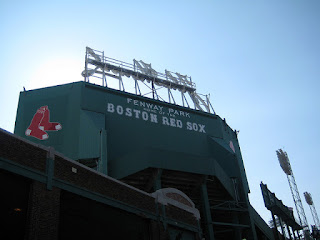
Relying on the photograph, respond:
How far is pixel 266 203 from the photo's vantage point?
4553 cm

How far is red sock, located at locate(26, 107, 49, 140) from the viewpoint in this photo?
119 ft

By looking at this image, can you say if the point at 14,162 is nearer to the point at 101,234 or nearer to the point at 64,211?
the point at 64,211

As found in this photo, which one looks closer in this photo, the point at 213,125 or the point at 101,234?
the point at 101,234

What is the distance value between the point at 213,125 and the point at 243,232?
41.1 ft

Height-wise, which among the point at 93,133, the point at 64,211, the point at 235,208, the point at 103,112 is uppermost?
the point at 103,112

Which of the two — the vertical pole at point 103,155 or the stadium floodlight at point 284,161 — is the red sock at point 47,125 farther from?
the stadium floodlight at point 284,161

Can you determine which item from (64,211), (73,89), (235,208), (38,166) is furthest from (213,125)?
(38,166)

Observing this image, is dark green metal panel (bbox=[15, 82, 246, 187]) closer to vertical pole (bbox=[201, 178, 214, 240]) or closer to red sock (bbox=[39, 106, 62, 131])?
red sock (bbox=[39, 106, 62, 131])

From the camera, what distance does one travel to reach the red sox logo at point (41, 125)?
36.4 metres

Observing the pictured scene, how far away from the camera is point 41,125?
36906 millimetres

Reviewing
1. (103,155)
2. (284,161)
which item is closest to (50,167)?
(103,155)

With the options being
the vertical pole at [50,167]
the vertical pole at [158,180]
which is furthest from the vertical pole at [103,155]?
the vertical pole at [50,167]

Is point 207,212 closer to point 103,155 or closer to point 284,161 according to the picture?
point 103,155

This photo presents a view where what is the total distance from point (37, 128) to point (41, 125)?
47 cm
